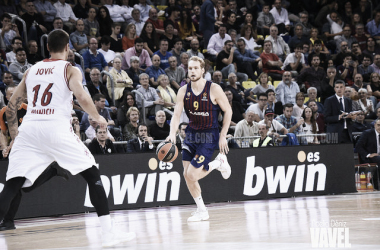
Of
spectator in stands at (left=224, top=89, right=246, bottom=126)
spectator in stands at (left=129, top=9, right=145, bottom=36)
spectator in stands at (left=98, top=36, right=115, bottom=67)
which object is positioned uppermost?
spectator in stands at (left=129, top=9, right=145, bottom=36)

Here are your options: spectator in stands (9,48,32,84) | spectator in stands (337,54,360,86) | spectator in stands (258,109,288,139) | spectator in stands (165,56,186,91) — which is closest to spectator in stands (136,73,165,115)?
spectator in stands (165,56,186,91)

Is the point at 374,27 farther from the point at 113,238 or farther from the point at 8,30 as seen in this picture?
the point at 113,238

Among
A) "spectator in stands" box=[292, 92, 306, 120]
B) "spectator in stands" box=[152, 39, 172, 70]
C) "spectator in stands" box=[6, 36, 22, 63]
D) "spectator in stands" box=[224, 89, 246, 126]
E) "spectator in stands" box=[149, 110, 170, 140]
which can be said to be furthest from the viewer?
"spectator in stands" box=[152, 39, 172, 70]

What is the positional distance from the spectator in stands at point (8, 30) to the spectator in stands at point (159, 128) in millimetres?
4633

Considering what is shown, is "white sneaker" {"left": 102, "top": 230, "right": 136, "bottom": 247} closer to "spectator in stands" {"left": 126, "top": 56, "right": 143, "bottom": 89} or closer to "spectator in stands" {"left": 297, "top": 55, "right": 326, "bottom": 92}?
"spectator in stands" {"left": 126, "top": 56, "right": 143, "bottom": 89}

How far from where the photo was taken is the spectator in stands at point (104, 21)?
1770 centimetres

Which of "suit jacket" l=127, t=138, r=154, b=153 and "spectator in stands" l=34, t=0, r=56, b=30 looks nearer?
"suit jacket" l=127, t=138, r=154, b=153

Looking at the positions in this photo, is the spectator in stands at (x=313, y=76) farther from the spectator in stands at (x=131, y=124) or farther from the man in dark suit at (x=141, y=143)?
the man in dark suit at (x=141, y=143)

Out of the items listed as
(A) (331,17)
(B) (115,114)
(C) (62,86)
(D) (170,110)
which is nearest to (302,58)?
(A) (331,17)

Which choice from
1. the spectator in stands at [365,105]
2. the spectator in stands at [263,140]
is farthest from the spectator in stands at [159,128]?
the spectator in stands at [365,105]

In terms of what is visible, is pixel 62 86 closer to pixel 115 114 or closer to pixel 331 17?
pixel 115 114

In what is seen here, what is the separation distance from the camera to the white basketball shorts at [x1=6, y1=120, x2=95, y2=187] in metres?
6.01

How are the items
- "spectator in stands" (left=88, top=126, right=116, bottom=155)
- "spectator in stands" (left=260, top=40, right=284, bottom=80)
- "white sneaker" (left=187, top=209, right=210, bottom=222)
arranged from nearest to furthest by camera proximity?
"white sneaker" (left=187, top=209, right=210, bottom=222), "spectator in stands" (left=88, top=126, right=116, bottom=155), "spectator in stands" (left=260, top=40, right=284, bottom=80)

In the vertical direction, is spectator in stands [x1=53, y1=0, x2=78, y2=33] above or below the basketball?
above
